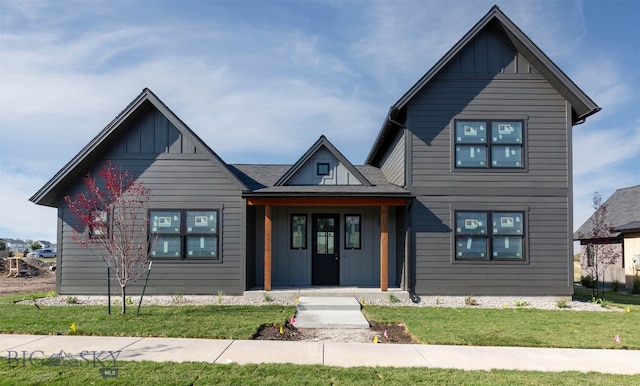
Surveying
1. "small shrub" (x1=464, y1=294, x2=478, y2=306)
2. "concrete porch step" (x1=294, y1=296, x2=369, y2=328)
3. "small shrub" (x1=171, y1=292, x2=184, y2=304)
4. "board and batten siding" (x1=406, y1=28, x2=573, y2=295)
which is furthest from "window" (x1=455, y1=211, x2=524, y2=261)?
"small shrub" (x1=171, y1=292, x2=184, y2=304)

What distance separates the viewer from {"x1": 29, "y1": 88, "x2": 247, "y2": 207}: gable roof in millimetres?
12367

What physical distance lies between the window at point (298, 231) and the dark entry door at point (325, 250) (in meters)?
0.29

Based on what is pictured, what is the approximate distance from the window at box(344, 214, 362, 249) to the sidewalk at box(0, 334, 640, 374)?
269 inches

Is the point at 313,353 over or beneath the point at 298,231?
beneath

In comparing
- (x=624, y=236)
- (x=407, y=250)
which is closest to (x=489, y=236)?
(x=407, y=250)

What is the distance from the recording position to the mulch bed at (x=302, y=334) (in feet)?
27.3

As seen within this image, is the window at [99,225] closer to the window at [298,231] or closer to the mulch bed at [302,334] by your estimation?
the mulch bed at [302,334]

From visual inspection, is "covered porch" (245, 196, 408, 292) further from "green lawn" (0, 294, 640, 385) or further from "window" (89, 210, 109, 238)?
"window" (89, 210, 109, 238)

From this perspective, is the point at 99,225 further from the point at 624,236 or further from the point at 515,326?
the point at 624,236

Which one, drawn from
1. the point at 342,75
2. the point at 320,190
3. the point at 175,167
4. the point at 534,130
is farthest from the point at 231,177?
the point at 534,130

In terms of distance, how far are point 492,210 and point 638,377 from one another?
23.4ft

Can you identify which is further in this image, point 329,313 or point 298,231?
point 298,231

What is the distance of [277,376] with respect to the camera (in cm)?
590

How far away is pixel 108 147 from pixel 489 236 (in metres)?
10.9
